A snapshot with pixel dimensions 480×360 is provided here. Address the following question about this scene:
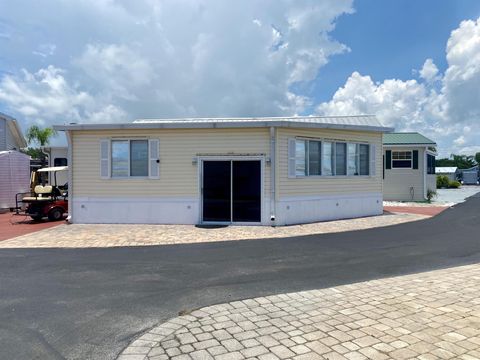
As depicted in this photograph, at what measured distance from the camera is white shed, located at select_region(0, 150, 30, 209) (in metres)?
18.4

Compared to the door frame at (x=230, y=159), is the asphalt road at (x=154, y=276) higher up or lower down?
lower down

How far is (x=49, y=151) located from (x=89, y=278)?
1720 centimetres

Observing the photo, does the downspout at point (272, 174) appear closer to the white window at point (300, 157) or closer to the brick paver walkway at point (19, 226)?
the white window at point (300, 157)

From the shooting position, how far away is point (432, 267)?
6910mm

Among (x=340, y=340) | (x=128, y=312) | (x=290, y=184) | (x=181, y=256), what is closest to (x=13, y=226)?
(x=181, y=256)

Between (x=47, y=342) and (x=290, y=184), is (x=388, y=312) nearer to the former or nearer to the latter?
(x=47, y=342)

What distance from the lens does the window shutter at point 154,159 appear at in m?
12.7

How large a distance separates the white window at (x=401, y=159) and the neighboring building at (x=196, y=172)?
10.3 m

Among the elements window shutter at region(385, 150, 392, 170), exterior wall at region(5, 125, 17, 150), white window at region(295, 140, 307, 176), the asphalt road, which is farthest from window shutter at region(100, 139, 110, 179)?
window shutter at region(385, 150, 392, 170)

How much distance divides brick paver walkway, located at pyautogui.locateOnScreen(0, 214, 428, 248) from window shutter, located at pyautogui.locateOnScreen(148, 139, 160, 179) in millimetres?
1757

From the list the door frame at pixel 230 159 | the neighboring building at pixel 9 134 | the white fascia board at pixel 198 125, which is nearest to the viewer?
the white fascia board at pixel 198 125

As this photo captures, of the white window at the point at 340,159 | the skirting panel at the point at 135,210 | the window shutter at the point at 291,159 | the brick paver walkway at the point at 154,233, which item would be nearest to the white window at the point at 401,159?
the white window at the point at 340,159

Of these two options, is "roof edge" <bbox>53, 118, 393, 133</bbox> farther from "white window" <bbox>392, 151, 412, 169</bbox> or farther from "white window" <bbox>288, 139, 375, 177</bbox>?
"white window" <bbox>392, 151, 412, 169</bbox>

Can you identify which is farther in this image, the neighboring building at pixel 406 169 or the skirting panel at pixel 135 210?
the neighboring building at pixel 406 169
